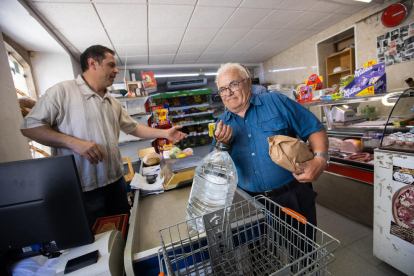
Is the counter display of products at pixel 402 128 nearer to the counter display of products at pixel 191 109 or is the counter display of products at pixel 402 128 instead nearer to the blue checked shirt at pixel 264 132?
the blue checked shirt at pixel 264 132

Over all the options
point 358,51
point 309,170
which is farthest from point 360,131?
point 358,51

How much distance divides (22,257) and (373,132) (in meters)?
2.99

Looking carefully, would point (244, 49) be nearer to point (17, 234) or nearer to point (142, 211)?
point (142, 211)

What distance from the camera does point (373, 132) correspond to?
7.20 ft

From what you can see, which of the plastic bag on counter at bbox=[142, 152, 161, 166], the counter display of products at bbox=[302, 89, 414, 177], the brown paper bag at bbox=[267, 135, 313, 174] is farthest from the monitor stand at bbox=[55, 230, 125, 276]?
the counter display of products at bbox=[302, 89, 414, 177]

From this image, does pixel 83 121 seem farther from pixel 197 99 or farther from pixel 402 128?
pixel 197 99

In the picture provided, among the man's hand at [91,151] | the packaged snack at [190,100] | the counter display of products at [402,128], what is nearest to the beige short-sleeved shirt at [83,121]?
the man's hand at [91,151]

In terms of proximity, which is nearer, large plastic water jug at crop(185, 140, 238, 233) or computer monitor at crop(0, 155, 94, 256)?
computer monitor at crop(0, 155, 94, 256)

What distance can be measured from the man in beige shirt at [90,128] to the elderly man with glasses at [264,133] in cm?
66

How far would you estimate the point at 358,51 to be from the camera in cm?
422

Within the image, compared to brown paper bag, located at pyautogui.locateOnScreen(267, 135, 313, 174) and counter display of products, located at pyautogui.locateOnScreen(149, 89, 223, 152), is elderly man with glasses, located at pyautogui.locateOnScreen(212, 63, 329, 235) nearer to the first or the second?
brown paper bag, located at pyautogui.locateOnScreen(267, 135, 313, 174)

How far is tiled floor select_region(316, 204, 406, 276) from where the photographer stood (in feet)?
5.74

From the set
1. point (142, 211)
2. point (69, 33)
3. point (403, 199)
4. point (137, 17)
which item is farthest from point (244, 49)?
point (142, 211)

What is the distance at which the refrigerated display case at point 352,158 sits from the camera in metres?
2.07
